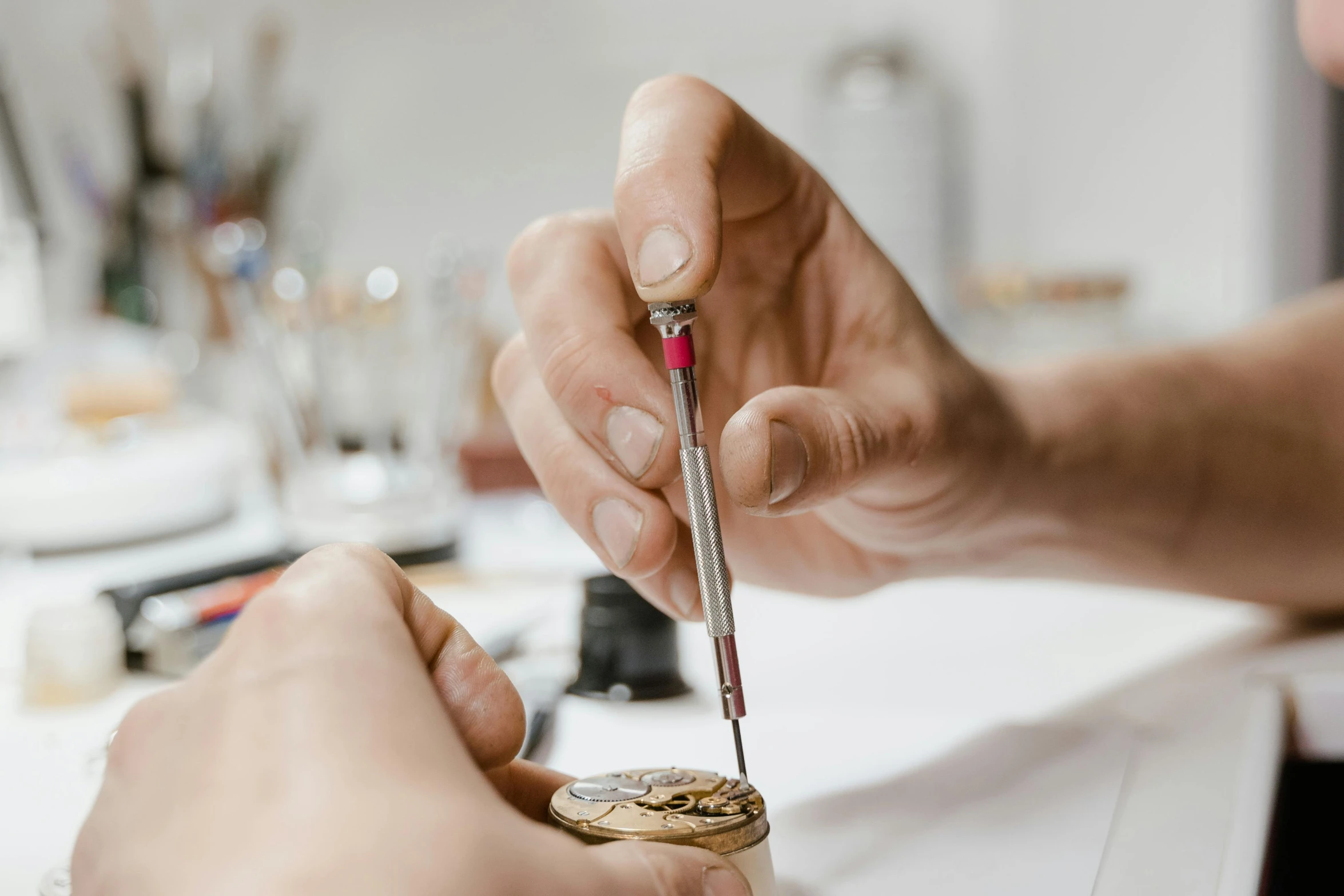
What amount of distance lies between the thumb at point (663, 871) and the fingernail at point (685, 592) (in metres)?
0.16

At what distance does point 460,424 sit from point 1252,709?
90 cm

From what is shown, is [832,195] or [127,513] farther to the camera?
[127,513]

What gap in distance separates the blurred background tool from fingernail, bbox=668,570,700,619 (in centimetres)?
11

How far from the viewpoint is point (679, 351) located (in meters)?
0.42

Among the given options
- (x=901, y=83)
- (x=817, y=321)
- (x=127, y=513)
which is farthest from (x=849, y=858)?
(x=901, y=83)

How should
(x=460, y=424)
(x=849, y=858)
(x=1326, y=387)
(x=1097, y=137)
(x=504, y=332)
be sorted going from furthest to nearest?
(x=504, y=332)
(x=1097, y=137)
(x=460, y=424)
(x=1326, y=387)
(x=849, y=858)

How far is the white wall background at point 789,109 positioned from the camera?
4.33 ft

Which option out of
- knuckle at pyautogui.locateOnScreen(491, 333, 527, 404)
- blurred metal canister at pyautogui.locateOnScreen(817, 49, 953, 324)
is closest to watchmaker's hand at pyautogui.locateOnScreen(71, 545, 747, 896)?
knuckle at pyautogui.locateOnScreen(491, 333, 527, 404)

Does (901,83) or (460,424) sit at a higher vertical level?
(901,83)

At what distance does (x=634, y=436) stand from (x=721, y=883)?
181 millimetres

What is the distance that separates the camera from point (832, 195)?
553 millimetres

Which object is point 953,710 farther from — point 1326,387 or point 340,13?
point 340,13

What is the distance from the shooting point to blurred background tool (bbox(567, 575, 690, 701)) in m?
0.60

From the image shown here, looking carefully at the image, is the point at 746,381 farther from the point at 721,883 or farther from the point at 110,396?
the point at 110,396
